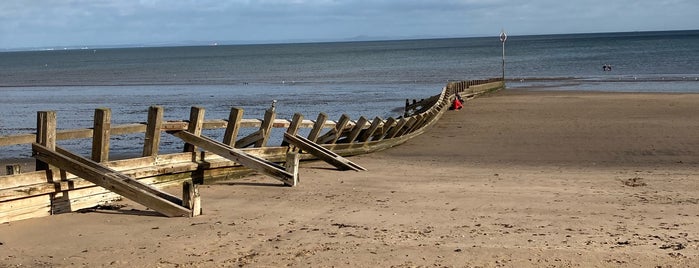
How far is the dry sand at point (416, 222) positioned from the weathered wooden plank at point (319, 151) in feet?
0.58

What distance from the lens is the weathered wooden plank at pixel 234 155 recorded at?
10875mm

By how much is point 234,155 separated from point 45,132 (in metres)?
2.71

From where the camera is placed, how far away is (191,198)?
8.81 metres

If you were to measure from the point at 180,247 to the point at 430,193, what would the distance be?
4171 mm

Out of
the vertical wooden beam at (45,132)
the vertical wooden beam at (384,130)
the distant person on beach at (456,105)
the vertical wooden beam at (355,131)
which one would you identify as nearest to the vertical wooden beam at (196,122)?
the vertical wooden beam at (45,132)

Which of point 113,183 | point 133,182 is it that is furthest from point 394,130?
point 113,183

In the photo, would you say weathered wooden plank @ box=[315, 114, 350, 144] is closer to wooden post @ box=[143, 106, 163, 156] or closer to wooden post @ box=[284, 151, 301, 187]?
wooden post @ box=[284, 151, 301, 187]

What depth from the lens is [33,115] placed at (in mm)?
29188

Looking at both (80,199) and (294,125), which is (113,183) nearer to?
(80,199)

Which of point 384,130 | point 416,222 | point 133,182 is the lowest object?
point 416,222

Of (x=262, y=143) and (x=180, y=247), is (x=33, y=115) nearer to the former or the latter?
(x=262, y=143)

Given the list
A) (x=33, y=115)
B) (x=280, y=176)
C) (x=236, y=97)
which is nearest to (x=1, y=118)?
(x=33, y=115)

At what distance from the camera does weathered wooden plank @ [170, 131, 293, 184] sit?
10875 millimetres

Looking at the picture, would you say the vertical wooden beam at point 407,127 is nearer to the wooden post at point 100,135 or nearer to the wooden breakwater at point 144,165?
the wooden breakwater at point 144,165
